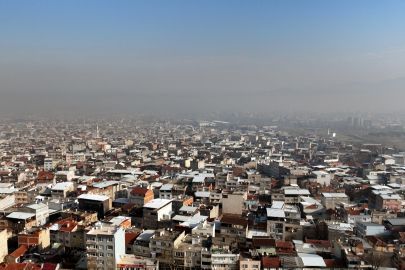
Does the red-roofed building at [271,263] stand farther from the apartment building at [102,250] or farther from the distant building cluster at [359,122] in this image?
the distant building cluster at [359,122]

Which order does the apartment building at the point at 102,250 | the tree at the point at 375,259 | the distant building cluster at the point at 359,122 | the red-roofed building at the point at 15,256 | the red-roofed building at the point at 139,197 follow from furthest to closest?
1. the distant building cluster at the point at 359,122
2. the red-roofed building at the point at 139,197
3. the red-roofed building at the point at 15,256
4. the tree at the point at 375,259
5. the apartment building at the point at 102,250

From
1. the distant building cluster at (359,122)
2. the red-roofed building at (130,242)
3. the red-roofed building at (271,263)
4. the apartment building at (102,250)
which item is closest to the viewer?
the red-roofed building at (271,263)

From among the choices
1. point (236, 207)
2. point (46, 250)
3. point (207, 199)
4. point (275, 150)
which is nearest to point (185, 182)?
point (207, 199)

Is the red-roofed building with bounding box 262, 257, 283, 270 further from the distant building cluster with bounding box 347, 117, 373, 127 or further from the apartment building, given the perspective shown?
the distant building cluster with bounding box 347, 117, 373, 127

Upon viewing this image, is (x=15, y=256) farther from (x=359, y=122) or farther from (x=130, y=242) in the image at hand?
(x=359, y=122)

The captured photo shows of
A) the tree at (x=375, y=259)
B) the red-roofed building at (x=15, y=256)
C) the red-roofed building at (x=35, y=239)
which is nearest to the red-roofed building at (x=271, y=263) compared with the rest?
the tree at (x=375, y=259)

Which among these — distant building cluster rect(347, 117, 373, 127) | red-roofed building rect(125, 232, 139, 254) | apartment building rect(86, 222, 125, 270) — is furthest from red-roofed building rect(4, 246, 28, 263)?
distant building cluster rect(347, 117, 373, 127)

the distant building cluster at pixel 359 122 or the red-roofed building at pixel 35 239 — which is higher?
the red-roofed building at pixel 35 239

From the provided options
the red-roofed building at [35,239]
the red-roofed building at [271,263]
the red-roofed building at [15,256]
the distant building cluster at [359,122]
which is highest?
the red-roofed building at [271,263]

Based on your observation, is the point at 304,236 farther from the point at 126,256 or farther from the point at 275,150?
the point at 275,150
